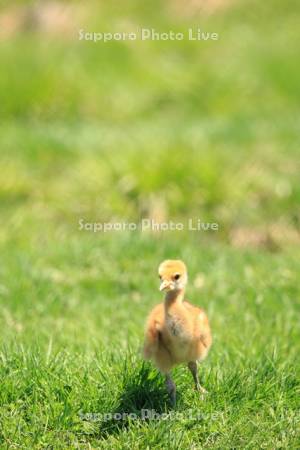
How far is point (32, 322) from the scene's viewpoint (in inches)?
268

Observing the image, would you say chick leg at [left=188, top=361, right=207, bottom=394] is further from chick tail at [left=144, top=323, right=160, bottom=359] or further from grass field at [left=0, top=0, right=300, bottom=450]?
chick tail at [left=144, top=323, right=160, bottom=359]

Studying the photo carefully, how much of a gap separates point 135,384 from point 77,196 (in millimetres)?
5755

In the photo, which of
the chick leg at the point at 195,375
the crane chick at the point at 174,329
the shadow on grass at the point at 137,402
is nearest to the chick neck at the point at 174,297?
the crane chick at the point at 174,329

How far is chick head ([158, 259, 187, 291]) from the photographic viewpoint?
3.99 metres

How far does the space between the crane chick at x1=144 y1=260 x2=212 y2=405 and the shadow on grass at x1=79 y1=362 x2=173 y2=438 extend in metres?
0.36

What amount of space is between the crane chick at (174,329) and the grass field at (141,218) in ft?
1.40

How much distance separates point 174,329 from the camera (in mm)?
4098

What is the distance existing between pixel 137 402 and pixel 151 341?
0.58m

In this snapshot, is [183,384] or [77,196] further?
[77,196]

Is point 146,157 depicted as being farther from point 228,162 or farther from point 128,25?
point 128,25

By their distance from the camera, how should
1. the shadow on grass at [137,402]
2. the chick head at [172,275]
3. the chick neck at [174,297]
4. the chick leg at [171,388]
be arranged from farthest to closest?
the shadow on grass at [137,402]
the chick leg at [171,388]
the chick neck at [174,297]
the chick head at [172,275]

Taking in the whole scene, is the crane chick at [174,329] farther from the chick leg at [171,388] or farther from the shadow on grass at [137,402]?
the shadow on grass at [137,402]

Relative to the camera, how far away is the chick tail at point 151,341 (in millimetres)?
4180

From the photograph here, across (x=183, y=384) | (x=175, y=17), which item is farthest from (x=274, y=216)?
(x=175, y=17)
